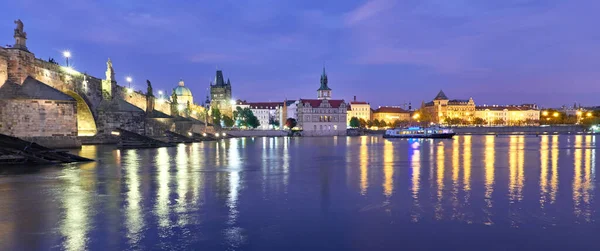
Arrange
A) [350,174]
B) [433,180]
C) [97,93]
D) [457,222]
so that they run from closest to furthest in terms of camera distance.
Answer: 1. [457,222]
2. [433,180]
3. [350,174]
4. [97,93]

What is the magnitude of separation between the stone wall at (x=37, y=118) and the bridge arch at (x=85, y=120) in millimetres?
10027

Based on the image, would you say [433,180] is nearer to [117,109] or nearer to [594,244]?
[594,244]

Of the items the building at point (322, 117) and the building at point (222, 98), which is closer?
the building at point (322, 117)

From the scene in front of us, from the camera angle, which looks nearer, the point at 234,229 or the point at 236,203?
the point at 234,229

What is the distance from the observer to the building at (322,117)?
123 meters

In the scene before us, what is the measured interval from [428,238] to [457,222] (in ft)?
5.44

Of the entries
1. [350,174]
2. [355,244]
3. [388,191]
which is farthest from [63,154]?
[355,244]

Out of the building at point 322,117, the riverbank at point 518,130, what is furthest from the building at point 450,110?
the building at point 322,117

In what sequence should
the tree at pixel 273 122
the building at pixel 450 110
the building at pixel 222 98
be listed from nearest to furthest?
the building at pixel 222 98, the tree at pixel 273 122, the building at pixel 450 110

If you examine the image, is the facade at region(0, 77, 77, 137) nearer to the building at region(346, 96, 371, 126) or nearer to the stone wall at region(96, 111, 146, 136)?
the stone wall at region(96, 111, 146, 136)

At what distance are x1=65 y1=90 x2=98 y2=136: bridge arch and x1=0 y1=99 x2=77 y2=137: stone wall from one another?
32.9ft

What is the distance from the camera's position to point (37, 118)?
32625 mm

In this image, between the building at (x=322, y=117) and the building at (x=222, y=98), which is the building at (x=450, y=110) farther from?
the building at (x=222, y=98)

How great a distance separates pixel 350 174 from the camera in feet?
63.8
